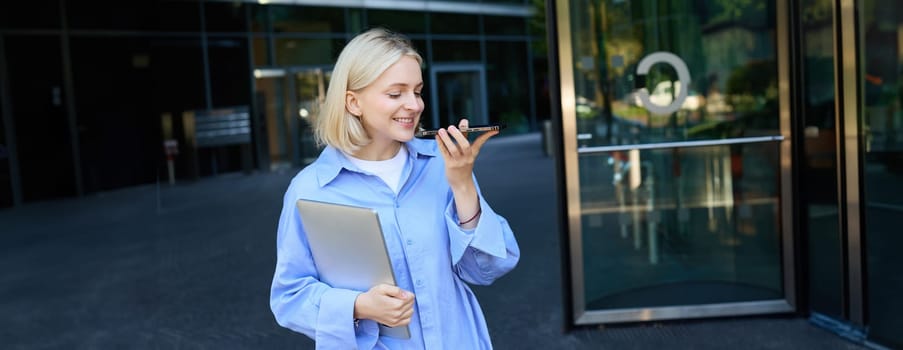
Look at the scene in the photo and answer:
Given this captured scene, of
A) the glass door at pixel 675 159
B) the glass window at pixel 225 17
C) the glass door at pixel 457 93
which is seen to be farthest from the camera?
the glass door at pixel 457 93

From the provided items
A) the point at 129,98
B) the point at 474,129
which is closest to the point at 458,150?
the point at 474,129

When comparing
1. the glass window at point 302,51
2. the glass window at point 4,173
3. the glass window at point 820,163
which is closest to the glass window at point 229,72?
the glass window at point 302,51

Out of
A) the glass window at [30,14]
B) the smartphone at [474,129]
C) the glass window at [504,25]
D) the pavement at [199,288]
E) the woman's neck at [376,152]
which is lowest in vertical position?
the pavement at [199,288]

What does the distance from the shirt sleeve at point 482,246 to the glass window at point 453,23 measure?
70.1ft

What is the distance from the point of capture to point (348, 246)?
203cm

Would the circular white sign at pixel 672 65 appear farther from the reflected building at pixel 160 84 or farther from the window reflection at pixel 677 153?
the reflected building at pixel 160 84

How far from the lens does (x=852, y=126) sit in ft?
16.8

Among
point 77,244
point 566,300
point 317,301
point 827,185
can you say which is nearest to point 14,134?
point 77,244

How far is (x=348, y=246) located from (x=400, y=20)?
68.2 ft

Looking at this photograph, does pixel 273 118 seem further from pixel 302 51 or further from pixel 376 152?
pixel 376 152

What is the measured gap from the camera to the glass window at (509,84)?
25312 millimetres

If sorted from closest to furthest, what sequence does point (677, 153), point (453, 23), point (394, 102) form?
1. point (394, 102)
2. point (677, 153)
3. point (453, 23)

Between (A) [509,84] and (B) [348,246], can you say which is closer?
(B) [348,246]

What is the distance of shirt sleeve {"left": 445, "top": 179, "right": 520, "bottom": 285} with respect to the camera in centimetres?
218
